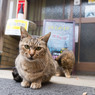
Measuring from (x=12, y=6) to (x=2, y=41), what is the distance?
1.07 m

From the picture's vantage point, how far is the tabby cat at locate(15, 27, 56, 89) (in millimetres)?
1015

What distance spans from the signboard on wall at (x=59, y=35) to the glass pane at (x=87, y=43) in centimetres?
40

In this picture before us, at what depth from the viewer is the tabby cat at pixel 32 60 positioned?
3.33ft

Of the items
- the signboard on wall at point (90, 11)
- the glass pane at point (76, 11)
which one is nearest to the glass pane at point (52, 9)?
the glass pane at point (76, 11)

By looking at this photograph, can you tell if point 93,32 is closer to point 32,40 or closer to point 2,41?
point 2,41

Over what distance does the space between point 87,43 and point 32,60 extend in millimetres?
2192

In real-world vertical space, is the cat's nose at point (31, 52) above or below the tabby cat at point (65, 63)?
above

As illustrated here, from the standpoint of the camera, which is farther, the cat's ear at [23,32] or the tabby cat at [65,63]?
the tabby cat at [65,63]

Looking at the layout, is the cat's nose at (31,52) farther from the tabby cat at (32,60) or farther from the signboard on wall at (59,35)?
the signboard on wall at (59,35)

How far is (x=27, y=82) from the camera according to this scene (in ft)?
3.72

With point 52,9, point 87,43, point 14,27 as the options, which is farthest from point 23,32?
point 52,9

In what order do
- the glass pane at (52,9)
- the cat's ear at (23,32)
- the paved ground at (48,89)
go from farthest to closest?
the glass pane at (52,9) < the cat's ear at (23,32) < the paved ground at (48,89)

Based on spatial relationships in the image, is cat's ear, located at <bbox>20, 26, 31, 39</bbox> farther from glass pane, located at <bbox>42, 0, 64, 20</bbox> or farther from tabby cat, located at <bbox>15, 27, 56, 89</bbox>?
glass pane, located at <bbox>42, 0, 64, 20</bbox>

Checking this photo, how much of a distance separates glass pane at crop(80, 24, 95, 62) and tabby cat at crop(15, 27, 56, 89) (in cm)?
192
